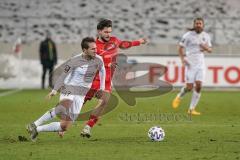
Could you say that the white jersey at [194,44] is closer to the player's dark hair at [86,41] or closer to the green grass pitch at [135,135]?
the green grass pitch at [135,135]

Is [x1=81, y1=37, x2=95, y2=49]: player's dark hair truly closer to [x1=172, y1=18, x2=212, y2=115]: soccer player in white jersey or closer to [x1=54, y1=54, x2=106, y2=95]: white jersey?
[x1=54, y1=54, x2=106, y2=95]: white jersey

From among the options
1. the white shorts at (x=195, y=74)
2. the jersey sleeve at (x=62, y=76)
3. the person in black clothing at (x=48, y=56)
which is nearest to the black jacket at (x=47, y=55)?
the person in black clothing at (x=48, y=56)

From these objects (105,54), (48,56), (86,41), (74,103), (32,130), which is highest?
(86,41)

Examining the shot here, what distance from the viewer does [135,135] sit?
13.3 m

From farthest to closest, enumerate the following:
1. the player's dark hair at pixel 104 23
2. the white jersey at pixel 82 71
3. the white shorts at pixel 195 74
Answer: the white shorts at pixel 195 74 → the player's dark hair at pixel 104 23 → the white jersey at pixel 82 71

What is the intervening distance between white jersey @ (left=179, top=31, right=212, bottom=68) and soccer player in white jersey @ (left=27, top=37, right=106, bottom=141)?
667cm

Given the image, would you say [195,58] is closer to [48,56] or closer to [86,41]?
[86,41]

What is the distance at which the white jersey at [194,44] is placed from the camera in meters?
18.8

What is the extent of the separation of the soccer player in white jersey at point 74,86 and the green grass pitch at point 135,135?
0.29 metres

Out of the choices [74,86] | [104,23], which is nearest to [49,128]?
[74,86]

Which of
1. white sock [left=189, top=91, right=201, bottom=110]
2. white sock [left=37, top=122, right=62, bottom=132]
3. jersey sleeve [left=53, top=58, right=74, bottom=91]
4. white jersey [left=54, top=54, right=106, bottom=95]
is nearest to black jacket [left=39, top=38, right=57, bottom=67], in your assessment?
white sock [left=189, top=91, right=201, bottom=110]

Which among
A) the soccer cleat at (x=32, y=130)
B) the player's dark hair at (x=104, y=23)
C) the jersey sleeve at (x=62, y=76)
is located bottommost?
the soccer cleat at (x=32, y=130)

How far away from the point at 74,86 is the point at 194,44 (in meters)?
7.16

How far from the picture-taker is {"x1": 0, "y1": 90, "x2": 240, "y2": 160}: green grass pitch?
10.4m
